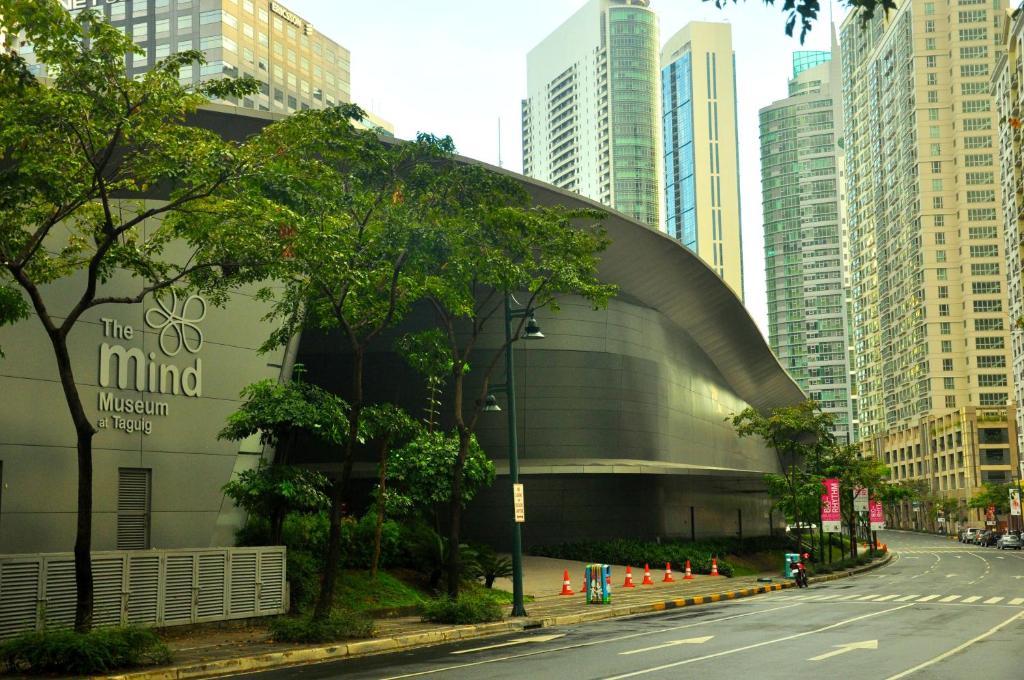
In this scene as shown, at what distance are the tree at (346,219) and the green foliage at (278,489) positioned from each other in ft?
4.08

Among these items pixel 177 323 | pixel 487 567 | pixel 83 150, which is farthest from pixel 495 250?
pixel 487 567

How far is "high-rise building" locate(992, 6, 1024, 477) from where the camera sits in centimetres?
10538

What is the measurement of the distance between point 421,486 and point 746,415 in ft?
119

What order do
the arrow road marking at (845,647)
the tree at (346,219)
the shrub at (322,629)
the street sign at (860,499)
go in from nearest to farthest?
1. the arrow road marking at (845,647)
2. the tree at (346,219)
3. the shrub at (322,629)
4. the street sign at (860,499)

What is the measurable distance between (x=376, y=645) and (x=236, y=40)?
366 ft

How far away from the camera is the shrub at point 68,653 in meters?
15.8

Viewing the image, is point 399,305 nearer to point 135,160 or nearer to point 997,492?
point 135,160

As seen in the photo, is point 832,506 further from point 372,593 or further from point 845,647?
point 845,647

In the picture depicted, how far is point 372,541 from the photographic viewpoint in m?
29.8

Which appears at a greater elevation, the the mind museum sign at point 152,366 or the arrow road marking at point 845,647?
the the mind museum sign at point 152,366

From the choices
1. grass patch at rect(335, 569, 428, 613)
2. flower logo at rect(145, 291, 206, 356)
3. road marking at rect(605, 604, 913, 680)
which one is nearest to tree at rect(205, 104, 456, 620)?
grass patch at rect(335, 569, 428, 613)

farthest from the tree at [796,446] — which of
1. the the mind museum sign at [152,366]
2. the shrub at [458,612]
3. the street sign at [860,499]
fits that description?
the the mind museum sign at [152,366]

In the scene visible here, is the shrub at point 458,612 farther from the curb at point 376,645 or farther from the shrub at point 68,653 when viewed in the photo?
the shrub at point 68,653

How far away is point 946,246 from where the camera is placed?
158 meters
